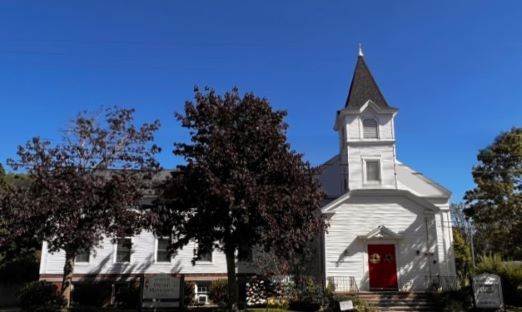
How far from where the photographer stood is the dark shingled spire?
27047 millimetres

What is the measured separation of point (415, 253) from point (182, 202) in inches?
529

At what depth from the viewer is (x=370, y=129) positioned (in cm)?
2652

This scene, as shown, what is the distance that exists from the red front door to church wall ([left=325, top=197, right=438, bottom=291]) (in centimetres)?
28

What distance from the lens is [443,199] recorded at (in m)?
25.0

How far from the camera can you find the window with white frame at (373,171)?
25.8 meters

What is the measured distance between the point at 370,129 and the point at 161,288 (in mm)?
14857

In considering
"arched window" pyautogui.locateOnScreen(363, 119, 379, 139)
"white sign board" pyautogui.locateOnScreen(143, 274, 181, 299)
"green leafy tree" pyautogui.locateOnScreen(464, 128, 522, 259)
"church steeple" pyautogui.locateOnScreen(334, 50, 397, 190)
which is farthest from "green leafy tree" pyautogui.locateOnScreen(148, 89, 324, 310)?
"green leafy tree" pyautogui.locateOnScreen(464, 128, 522, 259)

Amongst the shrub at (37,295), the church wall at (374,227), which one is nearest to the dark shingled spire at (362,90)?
the church wall at (374,227)

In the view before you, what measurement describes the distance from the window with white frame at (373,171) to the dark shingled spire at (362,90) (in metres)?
3.32

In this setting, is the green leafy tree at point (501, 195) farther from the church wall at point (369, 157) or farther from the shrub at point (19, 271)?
the shrub at point (19, 271)

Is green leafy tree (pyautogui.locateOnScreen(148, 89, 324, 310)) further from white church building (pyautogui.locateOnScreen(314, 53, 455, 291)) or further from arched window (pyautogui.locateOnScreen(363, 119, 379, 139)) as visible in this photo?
arched window (pyautogui.locateOnScreen(363, 119, 379, 139))

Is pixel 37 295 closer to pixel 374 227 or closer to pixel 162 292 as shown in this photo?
pixel 162 292

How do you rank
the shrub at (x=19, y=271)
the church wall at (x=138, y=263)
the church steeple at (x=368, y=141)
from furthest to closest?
1. the shrub at (x=19, y=271)
2. the church wall at (x=138, y=263)
3. the church steeple at (x=368, y=141)

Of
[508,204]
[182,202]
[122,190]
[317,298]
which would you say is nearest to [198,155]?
[182,202]
